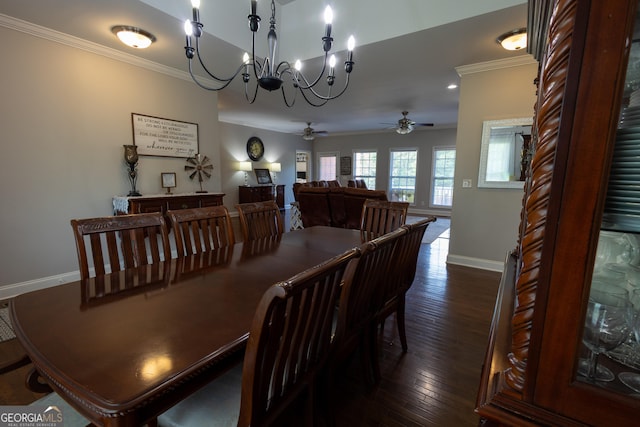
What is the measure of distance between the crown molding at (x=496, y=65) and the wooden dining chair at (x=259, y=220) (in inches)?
118

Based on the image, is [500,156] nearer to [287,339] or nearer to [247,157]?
[287,339]

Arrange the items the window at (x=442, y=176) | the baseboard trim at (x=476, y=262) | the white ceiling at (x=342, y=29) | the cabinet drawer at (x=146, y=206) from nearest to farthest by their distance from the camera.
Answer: the white ceiling at (x=342, y=29) < the cabinet drawer at (x=146, y=206) < the baseboard trim at (x=476, y=262) < the window at (x=442, y=176)

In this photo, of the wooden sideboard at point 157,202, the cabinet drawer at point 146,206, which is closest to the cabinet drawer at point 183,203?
the wooden sideboard at point 157,202

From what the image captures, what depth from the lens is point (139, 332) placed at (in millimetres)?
898

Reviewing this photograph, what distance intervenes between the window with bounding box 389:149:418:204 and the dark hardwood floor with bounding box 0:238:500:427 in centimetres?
624

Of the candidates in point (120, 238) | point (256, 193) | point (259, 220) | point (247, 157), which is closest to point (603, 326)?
point (120, 238)

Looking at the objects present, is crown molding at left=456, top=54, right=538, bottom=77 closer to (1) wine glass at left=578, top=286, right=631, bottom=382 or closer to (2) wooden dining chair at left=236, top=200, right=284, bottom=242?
(2) wooden dining chair at left=236, top=200, right=284, bottom=242

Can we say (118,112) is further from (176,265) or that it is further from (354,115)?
(354,115)

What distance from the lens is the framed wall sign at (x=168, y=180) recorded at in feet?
12.5

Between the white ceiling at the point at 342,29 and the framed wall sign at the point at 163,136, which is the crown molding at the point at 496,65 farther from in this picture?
the framed wall sign at the point at 163,136

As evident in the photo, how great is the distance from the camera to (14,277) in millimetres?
2760

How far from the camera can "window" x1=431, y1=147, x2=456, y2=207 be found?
824 centimetres

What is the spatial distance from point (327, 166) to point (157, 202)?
757 centimetres

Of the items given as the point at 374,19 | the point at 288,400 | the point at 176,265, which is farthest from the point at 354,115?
the point at 288,400
